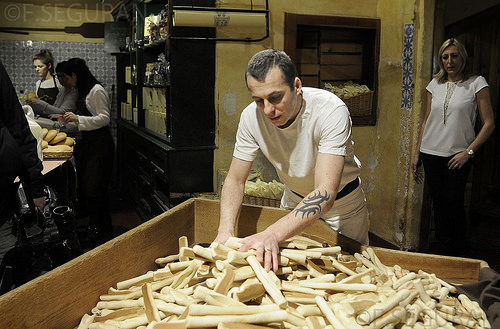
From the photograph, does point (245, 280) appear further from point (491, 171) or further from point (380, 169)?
point (491, 171)

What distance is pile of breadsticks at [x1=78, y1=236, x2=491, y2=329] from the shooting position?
1223 millimetres

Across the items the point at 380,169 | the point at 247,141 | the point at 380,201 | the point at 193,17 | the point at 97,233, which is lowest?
the point at 97,233

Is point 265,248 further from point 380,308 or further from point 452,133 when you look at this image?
point 452,133

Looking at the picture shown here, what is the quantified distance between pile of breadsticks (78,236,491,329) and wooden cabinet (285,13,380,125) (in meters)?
3.33

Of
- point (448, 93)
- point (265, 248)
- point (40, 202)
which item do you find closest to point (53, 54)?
point (40, 202)

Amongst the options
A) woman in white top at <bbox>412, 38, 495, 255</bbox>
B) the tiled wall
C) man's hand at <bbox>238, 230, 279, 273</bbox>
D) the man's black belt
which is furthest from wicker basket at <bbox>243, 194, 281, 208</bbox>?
the tiled wall

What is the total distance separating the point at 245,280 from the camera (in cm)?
141

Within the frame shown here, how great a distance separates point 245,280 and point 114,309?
41cm

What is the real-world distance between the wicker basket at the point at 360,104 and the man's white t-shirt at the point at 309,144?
251cm

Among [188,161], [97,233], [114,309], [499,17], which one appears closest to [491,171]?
[499,17]

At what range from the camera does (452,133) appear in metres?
3.82

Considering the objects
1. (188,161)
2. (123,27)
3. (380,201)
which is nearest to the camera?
(188,161)

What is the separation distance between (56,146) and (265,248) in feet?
9.77

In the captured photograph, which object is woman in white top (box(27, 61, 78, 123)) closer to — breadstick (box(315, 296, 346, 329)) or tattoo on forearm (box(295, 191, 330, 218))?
tattoo on forearm (box(295, 191, 330, 218))
